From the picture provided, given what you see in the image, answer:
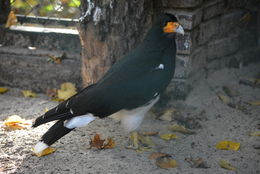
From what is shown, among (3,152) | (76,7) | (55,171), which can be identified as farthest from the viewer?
(76,7)

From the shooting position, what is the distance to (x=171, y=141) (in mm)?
3795

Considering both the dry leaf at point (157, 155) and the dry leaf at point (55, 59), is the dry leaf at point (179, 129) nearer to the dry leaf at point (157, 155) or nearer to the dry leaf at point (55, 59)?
the dry leaf at point (157, 155)

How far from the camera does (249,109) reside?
4.30m

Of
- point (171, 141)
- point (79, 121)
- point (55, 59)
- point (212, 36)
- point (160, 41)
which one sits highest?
point (160, 41)

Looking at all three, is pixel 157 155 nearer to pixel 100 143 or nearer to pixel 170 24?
pixel 100 143

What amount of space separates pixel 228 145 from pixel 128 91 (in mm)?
950

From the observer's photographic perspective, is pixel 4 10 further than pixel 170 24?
Yes

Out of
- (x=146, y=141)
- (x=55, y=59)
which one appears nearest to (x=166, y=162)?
(x=146, y=141)

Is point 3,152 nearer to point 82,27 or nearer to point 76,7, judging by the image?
point 82,27

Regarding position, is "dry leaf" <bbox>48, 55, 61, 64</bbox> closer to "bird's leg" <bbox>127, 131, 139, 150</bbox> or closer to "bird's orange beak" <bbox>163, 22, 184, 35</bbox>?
"bird's leg" <bbox>127, 131, 139, 150</bbox>

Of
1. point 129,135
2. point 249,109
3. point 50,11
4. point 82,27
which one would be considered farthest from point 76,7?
point 249,109

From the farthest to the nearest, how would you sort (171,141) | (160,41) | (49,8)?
(49,8)
(171,141)
(160,41)

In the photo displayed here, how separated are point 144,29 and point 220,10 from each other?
0.95 meters

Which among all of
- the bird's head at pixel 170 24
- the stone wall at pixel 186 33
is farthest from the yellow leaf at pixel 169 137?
the bird's head at pixel 170 24
